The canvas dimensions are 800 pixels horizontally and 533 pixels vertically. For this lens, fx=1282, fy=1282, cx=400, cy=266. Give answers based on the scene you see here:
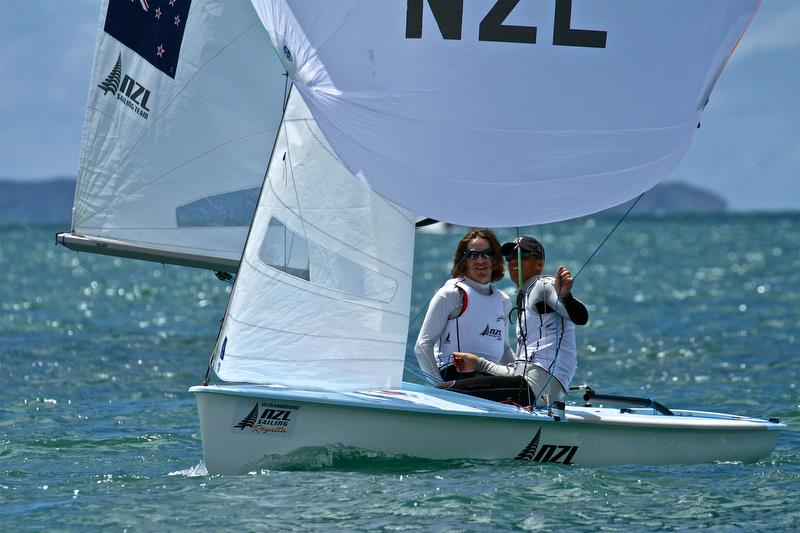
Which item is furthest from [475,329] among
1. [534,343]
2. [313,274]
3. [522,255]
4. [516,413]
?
[313,274]

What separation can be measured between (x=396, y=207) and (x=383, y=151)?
67 cm

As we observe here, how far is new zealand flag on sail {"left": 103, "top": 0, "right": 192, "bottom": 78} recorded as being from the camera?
26.3ft

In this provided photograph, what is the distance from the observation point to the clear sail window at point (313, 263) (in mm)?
6996

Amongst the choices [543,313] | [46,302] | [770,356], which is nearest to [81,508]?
[543,313]

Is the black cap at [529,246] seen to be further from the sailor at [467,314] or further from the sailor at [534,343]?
the sailor at [467,314]

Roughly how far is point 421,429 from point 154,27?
3.17 meters

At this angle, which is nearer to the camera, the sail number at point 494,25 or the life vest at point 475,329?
the sail number at point 494,25

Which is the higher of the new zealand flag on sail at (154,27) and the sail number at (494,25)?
the new zealand flag on sail at (154,27)

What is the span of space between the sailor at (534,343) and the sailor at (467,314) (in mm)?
88

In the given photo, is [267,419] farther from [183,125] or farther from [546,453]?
[183,125]

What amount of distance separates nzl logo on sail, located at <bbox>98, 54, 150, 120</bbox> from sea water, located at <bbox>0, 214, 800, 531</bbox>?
7.20 feet

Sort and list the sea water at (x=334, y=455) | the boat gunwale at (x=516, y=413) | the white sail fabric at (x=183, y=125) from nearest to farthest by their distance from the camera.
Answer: the sea water at (x=334, y=455)
the boat gunwale at (x=516, y=413)
the white sail fabric at (x=183, y=125)

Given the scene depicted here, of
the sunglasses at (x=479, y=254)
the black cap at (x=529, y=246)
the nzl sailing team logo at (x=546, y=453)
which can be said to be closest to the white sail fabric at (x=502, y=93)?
the black cap at (x=529, y=246)

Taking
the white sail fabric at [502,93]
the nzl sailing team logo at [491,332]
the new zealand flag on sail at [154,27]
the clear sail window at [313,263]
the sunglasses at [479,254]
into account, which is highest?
the new zealand flag on sail at [154,27]
